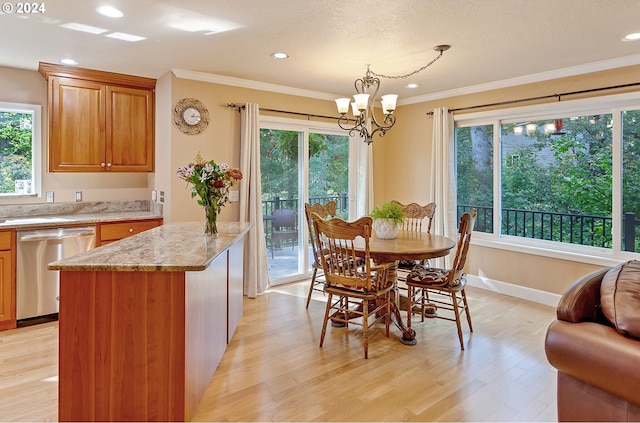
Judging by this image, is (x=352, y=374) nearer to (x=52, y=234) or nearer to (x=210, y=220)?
(x=210, y=220)

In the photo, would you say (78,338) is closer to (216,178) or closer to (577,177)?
(216,178)

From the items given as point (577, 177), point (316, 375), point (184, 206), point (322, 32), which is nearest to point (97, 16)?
point (322, 32)

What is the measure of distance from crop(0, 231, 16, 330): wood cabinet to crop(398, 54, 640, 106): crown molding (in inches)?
187

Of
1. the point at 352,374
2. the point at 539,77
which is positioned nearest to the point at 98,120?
the point at 352,374

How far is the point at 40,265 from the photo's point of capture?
11.9ft

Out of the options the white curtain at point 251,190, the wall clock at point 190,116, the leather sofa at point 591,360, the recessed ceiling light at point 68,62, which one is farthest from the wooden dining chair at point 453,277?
the recessed ceiling light at point 68,62

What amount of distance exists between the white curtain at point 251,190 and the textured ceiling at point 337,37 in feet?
1.62

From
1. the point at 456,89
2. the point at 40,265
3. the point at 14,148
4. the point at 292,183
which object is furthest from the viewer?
the point at 292,183

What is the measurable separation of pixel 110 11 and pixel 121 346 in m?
2.16

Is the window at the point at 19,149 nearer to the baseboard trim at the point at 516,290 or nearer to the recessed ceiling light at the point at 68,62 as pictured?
the recessed ceiling light at the point at 68,62

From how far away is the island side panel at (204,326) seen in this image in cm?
204

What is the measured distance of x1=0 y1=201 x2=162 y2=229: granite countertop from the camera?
368 centimetres

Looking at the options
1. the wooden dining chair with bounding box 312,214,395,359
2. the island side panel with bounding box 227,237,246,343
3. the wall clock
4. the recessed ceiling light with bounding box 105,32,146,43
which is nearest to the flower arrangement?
the island side panel with bounding box 227,237,246,343

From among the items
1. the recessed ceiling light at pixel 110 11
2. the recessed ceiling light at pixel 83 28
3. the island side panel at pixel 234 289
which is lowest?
the island side panel at pixel 234 289
